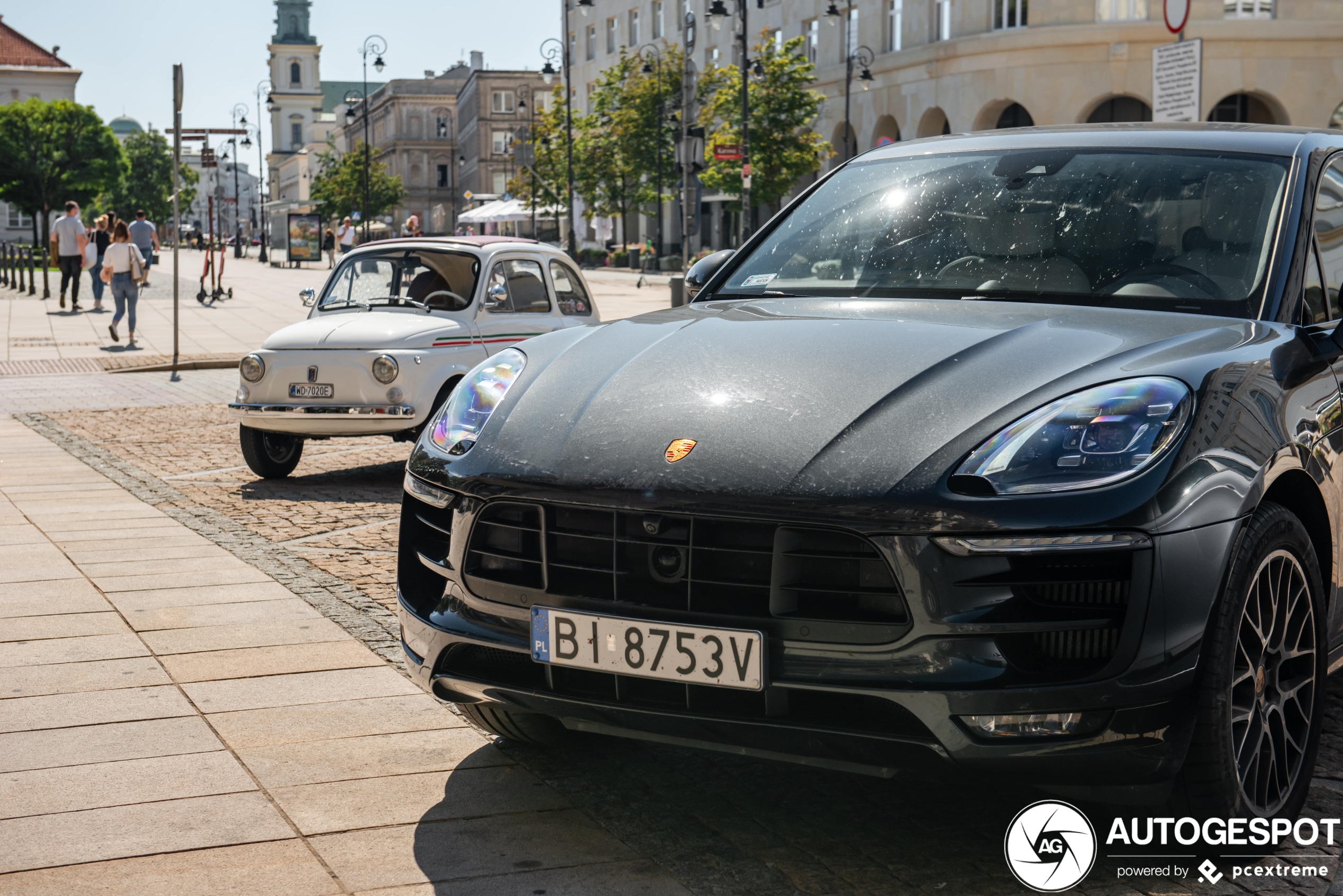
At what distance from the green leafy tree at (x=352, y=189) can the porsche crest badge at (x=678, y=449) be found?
8656 centimetres

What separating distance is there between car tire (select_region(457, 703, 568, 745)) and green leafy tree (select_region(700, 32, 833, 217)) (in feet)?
154

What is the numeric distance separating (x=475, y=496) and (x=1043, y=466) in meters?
1.25

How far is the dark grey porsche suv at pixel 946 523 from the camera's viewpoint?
289 centimetres

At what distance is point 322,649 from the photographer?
17.2 ft

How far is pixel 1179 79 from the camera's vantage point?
13.2 metres

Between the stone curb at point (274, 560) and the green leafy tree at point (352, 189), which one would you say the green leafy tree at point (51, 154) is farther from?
the stone curb at point (274, 560)

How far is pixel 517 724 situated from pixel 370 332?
21.5ft

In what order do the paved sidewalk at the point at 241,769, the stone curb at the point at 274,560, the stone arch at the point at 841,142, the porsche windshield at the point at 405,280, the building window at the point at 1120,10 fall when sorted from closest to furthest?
the paved sidewalk at the point at 241,769
the stone curb at the point at 274,560
the porsche windshield at the point at 405,280
the building window at the point at 1120,10
the stone arch at the point at 841,142

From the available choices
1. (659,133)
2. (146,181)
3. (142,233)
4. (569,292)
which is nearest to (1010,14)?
(659,133)

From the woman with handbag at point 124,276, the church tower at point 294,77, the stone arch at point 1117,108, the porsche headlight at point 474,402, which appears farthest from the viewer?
the church tower at point 294,77

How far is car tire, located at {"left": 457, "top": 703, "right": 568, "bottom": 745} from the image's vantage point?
3.91 meters

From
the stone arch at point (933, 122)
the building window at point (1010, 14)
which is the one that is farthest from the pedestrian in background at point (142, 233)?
the building window at point (1010, 14)

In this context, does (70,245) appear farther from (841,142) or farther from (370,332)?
(841,142)

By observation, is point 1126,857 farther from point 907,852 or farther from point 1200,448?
point 1200,448
